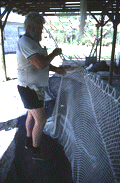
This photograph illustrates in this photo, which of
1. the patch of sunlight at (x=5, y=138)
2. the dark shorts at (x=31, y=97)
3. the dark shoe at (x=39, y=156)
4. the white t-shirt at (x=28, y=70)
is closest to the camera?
the white t-shirt at (x=28, y=70)

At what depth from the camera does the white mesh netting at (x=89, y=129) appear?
1163mm

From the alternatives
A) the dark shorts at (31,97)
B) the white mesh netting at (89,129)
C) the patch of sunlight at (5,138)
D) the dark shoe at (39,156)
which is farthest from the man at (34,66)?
the patch of sunlight at (5,138)

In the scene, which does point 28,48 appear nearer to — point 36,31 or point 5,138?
point 36,31

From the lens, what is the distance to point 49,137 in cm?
215

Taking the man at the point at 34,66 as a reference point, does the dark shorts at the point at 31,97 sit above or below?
below

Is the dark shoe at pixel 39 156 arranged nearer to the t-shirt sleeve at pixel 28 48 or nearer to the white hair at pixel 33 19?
the t-shirt sleeve at pixel 28 48

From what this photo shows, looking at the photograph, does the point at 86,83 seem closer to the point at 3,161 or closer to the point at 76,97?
the point at 76,97

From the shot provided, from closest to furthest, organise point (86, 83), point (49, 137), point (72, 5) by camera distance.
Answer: point (86, 83) → point (49, 137) → point (72, 5)

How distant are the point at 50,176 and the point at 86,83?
0.96 meters

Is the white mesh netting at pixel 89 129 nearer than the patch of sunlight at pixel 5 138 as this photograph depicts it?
Yes

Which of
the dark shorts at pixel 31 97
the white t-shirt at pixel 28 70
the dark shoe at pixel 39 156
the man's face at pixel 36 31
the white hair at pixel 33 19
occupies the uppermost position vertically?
the white hair at pixel 33 19

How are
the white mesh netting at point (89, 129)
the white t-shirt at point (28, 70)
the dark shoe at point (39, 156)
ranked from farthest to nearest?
the dark shoe at point (39, 156)
the white t-shirt at point (28, 70)
the white mesh netting at point (89, 129)

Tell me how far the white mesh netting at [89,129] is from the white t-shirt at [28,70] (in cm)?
42

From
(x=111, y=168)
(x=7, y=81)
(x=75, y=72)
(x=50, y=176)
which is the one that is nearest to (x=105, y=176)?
(x=111, y=168)
